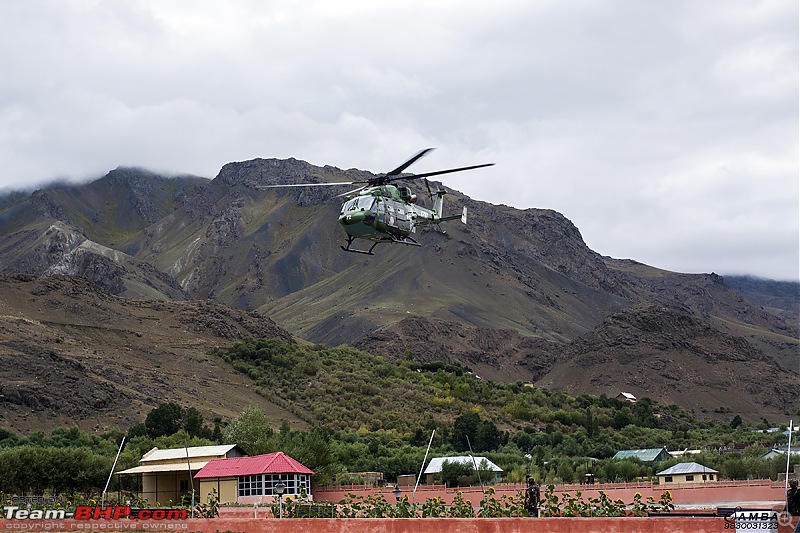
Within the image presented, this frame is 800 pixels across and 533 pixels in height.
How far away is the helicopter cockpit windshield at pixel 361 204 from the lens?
46688mm

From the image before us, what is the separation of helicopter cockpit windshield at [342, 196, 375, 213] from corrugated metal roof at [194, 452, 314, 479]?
52.3ft

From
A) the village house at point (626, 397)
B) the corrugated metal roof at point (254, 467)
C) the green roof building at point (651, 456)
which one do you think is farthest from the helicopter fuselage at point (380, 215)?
the village house at point (626, 397)

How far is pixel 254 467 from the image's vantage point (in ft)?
183

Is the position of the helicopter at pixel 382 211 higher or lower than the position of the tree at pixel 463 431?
higher

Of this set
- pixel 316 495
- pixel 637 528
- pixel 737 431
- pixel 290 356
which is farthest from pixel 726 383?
pixel 637 528

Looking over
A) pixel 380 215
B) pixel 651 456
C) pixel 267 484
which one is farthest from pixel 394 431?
pixel 380 215

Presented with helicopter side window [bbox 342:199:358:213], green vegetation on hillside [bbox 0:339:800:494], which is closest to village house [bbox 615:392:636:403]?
green vegetation on hillside [bbox 0:339:800:494]

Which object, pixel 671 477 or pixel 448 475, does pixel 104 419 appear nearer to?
pixel 448 475

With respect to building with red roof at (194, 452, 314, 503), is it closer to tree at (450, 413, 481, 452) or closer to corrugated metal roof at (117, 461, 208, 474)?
corrugated metal roof at (117, 461, 208, 474)

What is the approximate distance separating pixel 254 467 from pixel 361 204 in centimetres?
1717

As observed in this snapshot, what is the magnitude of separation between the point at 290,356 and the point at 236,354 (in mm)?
9045

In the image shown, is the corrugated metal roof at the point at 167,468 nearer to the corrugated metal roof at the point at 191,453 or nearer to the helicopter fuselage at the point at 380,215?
the corrugated metal roof at the point at 191,453

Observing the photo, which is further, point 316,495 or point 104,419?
point 104,419

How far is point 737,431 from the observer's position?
14550cm
